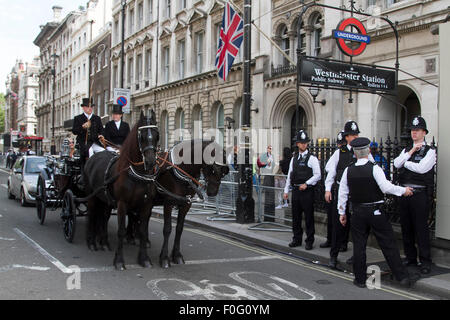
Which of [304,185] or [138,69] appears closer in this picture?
[304,185]

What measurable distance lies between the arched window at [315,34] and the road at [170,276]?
41.8ft

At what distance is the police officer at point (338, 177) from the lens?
7043 millimetres

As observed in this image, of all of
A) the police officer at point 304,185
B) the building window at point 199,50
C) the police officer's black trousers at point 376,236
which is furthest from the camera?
the building window at point 199,50

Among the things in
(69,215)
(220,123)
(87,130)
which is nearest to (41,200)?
(69,215)

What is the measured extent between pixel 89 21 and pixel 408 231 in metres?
47.7

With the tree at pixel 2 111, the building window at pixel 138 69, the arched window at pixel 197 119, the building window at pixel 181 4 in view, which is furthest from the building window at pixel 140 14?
the tree at pixel 2 111

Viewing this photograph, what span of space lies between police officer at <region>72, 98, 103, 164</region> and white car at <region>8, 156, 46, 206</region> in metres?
5.60

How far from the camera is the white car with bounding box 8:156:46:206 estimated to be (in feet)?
46.0

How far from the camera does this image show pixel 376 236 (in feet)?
19.7

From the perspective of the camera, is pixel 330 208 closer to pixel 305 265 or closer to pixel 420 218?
pixel 305 265

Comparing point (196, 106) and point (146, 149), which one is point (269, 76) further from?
point (146, 149)

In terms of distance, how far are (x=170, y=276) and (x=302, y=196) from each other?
10.2 ft

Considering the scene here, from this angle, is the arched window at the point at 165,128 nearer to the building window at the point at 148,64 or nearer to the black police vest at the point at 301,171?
the building window at the point at 148,64

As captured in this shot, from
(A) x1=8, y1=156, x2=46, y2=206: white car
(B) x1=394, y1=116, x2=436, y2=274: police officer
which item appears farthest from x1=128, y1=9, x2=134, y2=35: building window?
(B) x1=394, y1=116, x2=436, y2=274: police officer
